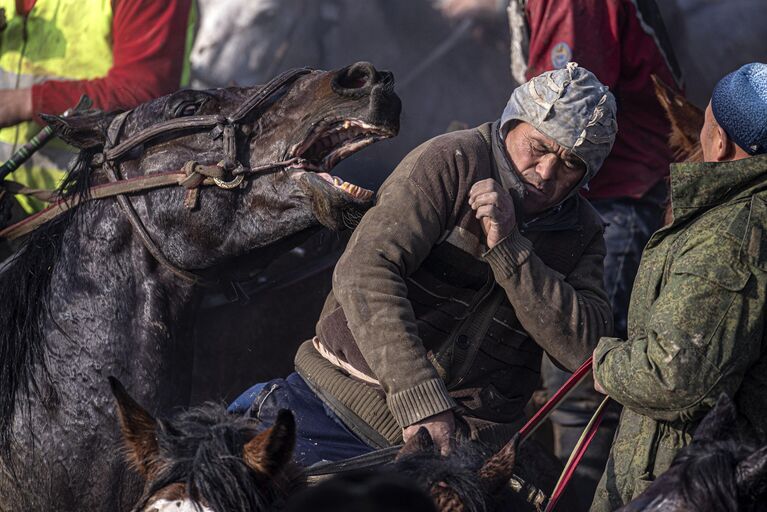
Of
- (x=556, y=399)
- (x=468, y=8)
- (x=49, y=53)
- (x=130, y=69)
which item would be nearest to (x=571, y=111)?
(x=556, y=399)

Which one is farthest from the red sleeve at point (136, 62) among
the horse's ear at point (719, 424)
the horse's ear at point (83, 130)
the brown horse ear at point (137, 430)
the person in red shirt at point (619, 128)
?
the horse's ear at point (719, 424)

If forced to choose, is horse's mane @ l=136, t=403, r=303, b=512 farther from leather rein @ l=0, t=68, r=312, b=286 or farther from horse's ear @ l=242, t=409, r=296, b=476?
leather rein @ l=0, t=68, r=312, b=286

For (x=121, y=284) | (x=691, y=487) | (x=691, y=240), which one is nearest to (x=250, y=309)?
(x=121, y=284)

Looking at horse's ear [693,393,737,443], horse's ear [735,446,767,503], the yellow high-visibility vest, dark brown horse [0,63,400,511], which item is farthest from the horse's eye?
horse's ear [735,446,767,503]

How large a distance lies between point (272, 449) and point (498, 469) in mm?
532

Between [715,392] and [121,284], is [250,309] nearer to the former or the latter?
[121,284]

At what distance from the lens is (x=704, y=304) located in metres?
2.62

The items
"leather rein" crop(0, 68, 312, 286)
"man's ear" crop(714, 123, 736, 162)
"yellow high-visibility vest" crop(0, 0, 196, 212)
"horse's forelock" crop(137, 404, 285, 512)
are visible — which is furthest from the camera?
"yellow high-visibility vest" crop(0, 0, 196, 212)

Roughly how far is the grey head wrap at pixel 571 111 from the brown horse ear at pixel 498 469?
3.37 ft

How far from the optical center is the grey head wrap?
330cm

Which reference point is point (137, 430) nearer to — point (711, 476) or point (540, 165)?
point (711, 476)

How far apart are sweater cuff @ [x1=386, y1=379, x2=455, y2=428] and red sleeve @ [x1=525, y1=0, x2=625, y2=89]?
215cm

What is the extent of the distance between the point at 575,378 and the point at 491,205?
53cm

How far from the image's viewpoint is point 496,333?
3.50 metres
